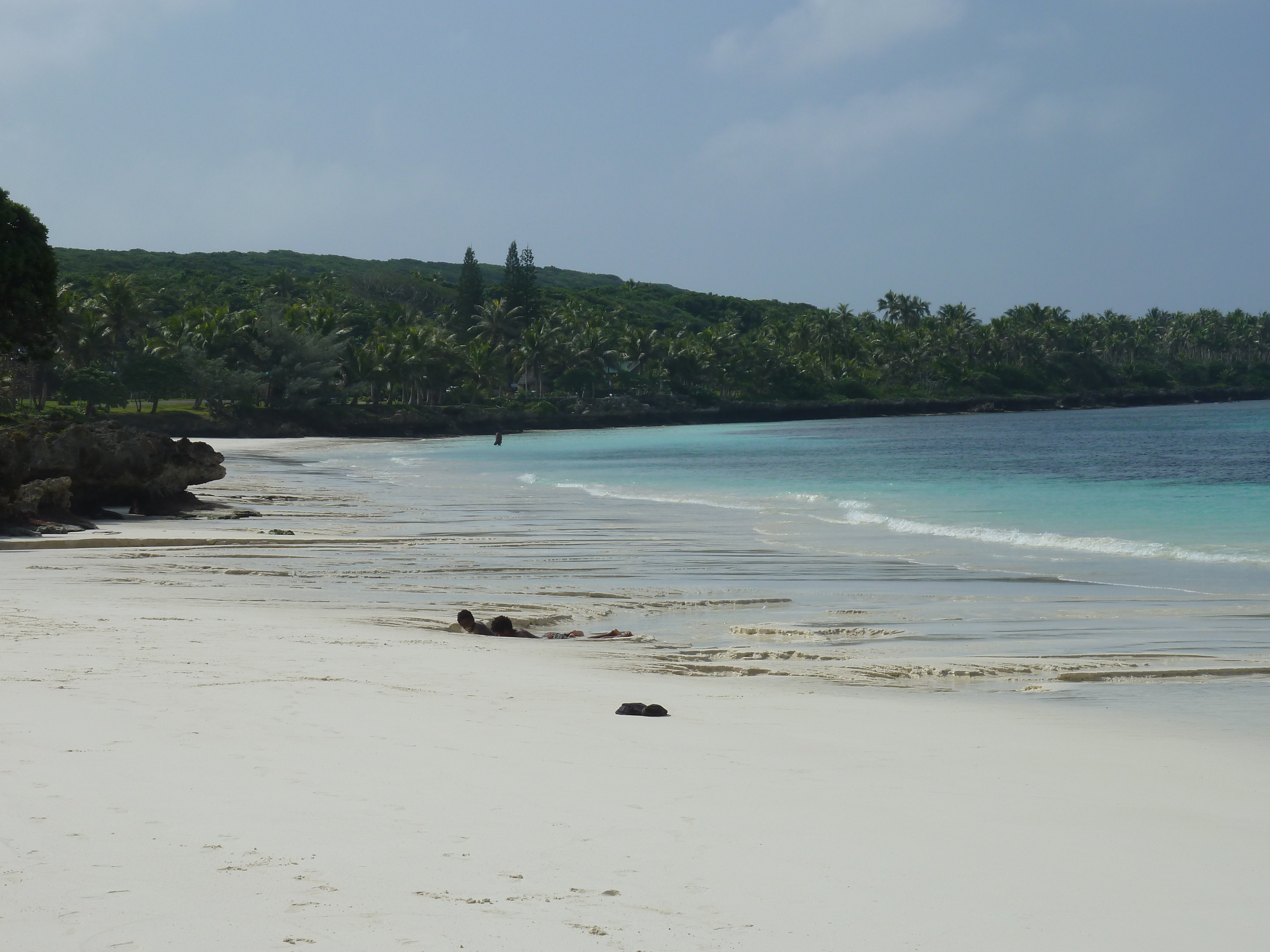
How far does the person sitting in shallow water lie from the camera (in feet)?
32.8

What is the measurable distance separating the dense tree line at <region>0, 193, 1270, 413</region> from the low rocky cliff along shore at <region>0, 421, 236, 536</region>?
473 cm

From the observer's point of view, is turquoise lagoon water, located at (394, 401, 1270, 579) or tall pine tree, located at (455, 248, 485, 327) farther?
tall pine tree, located at (455, 248, 485, 327)

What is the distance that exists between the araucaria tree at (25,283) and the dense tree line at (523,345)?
0.23 ft

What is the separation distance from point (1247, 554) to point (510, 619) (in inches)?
443

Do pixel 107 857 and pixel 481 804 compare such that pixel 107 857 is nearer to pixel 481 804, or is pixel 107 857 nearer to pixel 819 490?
pixel 481 804

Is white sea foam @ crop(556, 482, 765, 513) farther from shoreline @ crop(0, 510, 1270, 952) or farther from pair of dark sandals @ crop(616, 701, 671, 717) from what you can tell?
shoreline @ crop(0, 510, 1270, 952)

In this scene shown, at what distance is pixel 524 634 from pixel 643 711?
3.64 metres

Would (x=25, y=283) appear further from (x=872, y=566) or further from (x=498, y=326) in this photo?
(x=498, y=326)

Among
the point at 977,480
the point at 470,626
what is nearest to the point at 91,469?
the point at 470,626

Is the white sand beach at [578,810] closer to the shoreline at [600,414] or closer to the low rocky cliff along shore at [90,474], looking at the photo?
the low rocky cliff along shore at [90,474]

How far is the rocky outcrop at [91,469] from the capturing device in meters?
17.4

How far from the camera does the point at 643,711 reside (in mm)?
6629

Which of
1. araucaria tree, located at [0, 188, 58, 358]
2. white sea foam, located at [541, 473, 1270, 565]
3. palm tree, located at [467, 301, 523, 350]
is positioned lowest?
white sea foam, located at [541, 473, 1270, 565]

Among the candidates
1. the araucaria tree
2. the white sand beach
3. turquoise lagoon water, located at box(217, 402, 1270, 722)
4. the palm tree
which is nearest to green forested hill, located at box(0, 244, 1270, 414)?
the palm tree
